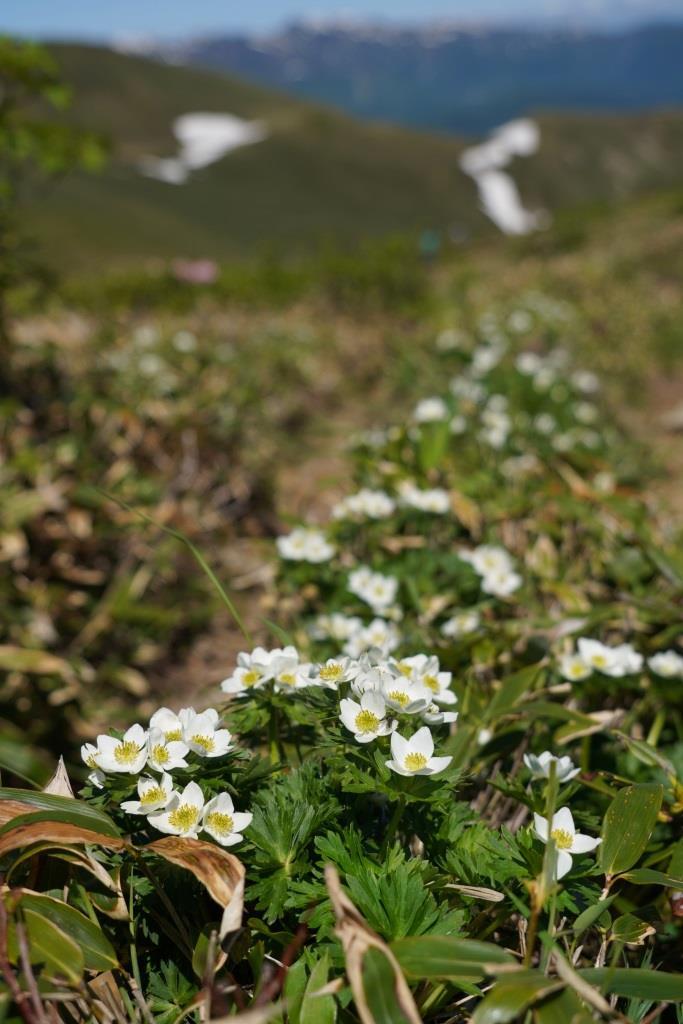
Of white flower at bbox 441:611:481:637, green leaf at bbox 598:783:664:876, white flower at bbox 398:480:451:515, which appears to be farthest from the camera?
white flower at bbox 398:480:451:515

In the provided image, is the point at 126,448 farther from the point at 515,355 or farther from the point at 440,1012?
the point at 440,1012

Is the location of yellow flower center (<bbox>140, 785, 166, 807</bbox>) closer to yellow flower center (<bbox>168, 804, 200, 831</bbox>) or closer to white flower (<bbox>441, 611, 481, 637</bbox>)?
yellow flower center (<bbox>168, 804, 200, 831</bbox>)

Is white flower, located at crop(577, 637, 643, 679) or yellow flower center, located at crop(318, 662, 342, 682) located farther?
white flower, located at crop(577, 637, 643, 679)

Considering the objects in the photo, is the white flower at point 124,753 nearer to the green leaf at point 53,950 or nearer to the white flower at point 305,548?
the green leaf at point 53,950

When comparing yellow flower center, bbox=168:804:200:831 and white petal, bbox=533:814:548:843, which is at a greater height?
yellow flower center, bbox=168:804:200:831

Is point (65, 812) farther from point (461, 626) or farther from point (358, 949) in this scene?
point (461, 626)

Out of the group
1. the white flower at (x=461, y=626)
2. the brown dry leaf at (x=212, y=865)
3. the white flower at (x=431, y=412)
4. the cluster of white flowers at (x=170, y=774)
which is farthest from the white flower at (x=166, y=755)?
the white flower at (x=431, y=412)

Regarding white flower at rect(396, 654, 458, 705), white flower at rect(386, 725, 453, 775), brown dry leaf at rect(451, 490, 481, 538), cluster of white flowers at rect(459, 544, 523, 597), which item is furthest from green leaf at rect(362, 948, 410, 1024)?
brown dry leaf at rect(451, 490, 481, 538)

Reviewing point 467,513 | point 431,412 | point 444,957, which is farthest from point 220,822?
point 431,412
